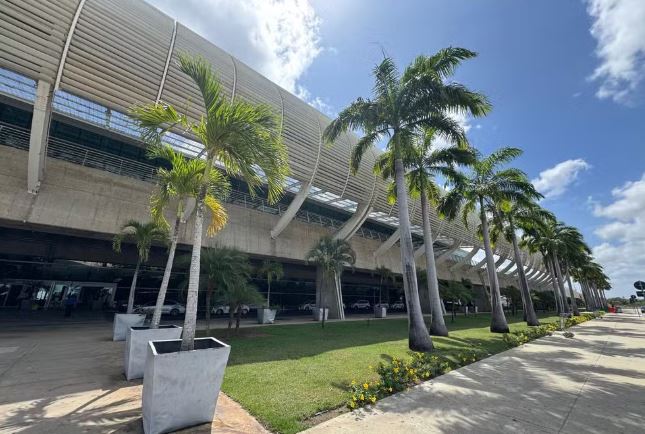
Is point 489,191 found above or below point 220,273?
above

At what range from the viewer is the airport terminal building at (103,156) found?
41.6 ft

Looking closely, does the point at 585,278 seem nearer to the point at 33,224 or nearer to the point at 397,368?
the point at 397,368

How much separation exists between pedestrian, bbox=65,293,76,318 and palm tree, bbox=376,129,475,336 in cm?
2347

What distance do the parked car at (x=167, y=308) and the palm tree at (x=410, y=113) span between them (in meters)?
18.6

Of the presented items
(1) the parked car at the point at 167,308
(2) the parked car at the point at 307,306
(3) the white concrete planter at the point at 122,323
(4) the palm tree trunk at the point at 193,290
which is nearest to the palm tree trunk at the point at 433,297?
(4) the palm tree trunk at the point at 193,290

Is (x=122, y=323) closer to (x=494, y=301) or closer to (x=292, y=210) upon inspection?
(x=292, y=210)

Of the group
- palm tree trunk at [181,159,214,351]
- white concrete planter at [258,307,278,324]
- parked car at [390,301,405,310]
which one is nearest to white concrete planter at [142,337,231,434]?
palm tree trunk at [181,159,214,351]

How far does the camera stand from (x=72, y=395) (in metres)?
5.81

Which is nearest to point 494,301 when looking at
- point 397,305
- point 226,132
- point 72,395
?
point 226,132

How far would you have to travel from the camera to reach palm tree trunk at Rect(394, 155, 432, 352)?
11.5m

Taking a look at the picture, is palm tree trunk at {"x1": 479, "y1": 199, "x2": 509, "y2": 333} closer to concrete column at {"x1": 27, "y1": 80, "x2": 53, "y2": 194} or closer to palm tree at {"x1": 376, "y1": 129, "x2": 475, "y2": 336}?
palm tree at {"x1": 376, "y1": 129, "x2": 475, "y2": 336}

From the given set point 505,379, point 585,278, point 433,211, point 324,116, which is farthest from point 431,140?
point 585,278

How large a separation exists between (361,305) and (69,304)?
28691 mm

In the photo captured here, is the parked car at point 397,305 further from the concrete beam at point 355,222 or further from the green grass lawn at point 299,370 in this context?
the green grass lawn at point 299,370
